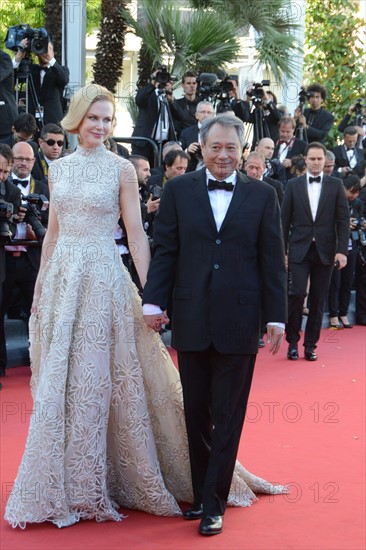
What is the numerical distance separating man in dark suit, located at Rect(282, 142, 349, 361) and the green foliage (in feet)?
28.6

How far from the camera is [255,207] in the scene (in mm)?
4469

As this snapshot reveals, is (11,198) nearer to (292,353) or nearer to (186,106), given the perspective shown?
(292,353)

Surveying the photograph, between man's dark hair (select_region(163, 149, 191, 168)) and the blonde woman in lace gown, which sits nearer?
the blonde woman in lace gown

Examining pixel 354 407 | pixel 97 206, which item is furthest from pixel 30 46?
pixel 97 206

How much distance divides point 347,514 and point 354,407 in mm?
2318

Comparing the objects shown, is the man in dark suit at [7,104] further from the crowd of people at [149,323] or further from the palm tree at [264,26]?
the palm tree at [264,26]

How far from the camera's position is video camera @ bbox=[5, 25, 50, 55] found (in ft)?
30.6

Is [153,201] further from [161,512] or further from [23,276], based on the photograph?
[161,512]

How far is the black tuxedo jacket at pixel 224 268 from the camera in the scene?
4434 millimetres

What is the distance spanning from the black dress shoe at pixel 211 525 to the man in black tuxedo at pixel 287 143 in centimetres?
741

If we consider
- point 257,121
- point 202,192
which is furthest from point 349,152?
point 202,192

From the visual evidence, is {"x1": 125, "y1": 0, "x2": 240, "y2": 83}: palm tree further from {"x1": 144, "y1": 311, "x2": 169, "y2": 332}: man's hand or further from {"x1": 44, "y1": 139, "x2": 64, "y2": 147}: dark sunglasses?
{"x1": 144, "y1": 311, "x2": 169, "y2": 332}: man's hand

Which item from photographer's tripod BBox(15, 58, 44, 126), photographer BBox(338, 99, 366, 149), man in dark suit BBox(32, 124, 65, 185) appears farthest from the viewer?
photographer BBox(338, 99, 366, 149)

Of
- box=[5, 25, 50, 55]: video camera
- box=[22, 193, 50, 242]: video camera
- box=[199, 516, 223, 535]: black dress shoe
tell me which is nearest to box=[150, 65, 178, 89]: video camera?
box=[5, 25, 50, 55]: video camera
